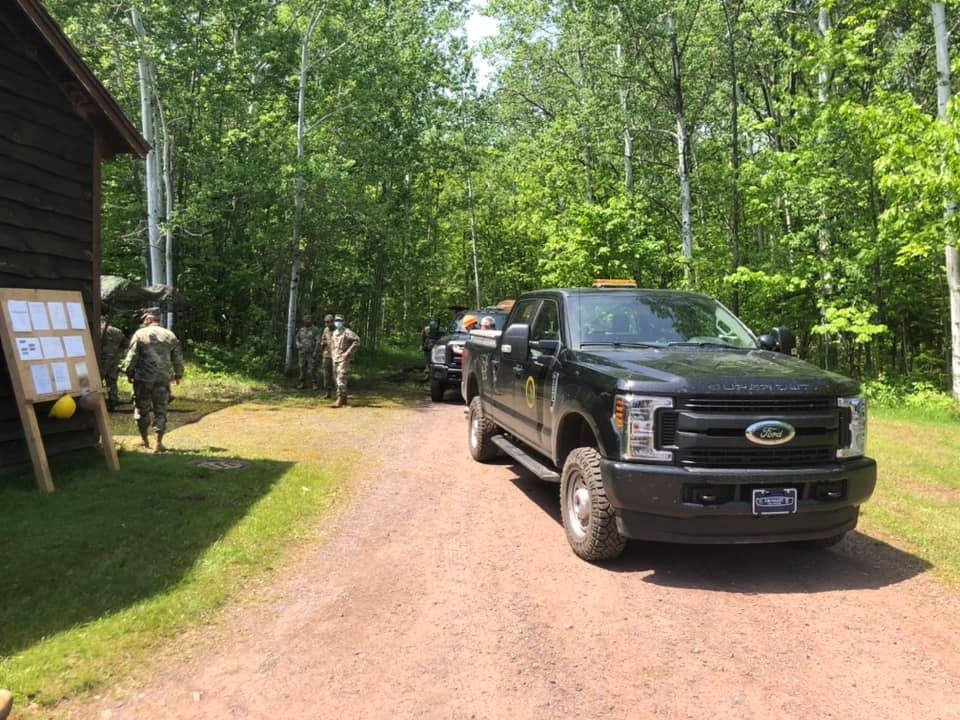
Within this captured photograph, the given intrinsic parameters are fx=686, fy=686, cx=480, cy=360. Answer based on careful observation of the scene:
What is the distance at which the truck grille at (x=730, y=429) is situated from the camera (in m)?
4.43

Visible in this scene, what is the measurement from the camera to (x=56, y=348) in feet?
23.4

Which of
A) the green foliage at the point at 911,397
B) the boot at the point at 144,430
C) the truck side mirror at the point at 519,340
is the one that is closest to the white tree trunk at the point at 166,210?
the boot at the point at 144,430

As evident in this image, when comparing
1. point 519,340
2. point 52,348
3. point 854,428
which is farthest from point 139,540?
point 854,428

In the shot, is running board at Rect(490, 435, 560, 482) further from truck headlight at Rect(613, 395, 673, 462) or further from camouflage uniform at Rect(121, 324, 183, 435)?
camouflage uniform at Rect(121, 324, 183, 435)

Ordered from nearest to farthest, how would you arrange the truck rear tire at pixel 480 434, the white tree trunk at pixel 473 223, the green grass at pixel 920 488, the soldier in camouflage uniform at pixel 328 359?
the green grass at pixel 920 488 → the truck rear tire at pixel 480 434 → the soldier in camouflage uniform at pixel 328 359 → the white tree trunk at pixel 473 223

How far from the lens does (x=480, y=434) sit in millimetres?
8586

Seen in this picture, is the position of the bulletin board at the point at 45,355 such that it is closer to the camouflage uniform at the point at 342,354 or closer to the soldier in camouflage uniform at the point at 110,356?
the soldier in camouflage uniform at the point at 110,356

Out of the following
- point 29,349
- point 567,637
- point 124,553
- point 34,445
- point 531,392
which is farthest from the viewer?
point 29,349

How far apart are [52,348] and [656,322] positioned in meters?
6.03

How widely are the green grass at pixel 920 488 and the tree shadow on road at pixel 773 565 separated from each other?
269 mm

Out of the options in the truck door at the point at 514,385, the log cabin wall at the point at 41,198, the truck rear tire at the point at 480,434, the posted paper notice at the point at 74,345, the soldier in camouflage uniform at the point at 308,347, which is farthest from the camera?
the soldier in camouflage uniform at the point at 308,347

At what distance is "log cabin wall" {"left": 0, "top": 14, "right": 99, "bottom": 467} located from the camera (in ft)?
23.5

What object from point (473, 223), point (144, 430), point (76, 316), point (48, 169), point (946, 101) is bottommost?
point (144, 430)

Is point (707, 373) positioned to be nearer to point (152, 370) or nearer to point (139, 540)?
point (139, 540)
